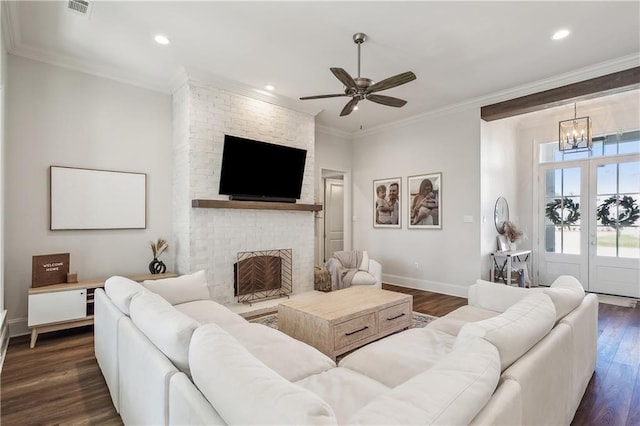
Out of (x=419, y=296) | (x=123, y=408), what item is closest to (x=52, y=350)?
(x=123, y=408)

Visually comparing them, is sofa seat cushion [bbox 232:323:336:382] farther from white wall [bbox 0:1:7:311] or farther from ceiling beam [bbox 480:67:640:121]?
ceiling beam [bbox 480:67:640:121]

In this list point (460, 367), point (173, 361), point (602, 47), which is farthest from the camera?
point (602, 47)

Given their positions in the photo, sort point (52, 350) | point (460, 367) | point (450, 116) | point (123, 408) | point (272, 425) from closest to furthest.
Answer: point (272, 425) → point (460, 367) → point (123, 408) → point (52, 350) → point (450, 116)

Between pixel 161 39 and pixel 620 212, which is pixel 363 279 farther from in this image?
pixel 620 212

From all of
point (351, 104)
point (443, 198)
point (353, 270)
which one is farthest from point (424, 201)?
point (351, 104)

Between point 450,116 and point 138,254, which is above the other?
Answer: point 450,116

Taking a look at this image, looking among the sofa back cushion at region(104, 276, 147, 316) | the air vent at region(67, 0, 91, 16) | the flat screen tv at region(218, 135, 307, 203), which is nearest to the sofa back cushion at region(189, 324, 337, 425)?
the sofa back cushion at region(104, 276, 147, 316)

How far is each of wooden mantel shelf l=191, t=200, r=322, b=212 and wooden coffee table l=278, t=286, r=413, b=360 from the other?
5.71 feet

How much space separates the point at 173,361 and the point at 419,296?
4375 millimetres

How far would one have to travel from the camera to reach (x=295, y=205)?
501cm

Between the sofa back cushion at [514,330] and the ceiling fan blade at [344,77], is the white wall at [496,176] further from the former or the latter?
the sofa back cushion at [514,330]

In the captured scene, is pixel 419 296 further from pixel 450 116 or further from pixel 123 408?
pixel 123 408

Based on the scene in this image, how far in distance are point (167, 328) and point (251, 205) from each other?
3.10 m

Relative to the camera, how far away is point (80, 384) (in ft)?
8.16
